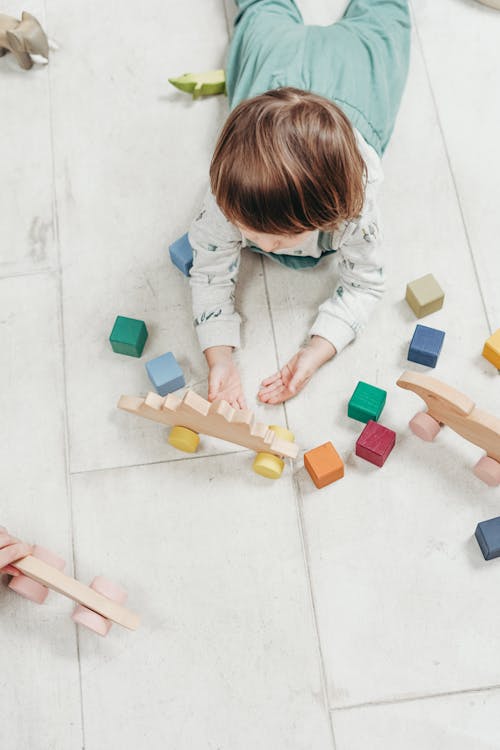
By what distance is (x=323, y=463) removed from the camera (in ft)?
3.62

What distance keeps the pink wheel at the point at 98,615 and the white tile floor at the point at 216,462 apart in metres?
0.03

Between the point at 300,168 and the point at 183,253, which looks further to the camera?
the point at 183,253

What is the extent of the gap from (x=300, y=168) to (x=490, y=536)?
55 centimetres

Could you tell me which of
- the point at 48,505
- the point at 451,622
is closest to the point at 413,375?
the point at 451,622

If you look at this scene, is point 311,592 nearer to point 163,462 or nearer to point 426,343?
→ point 163,462

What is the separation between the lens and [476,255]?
128 cm

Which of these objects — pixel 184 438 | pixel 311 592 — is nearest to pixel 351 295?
pixel 184 438

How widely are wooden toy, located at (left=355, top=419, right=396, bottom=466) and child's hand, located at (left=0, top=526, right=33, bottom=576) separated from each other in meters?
0.46

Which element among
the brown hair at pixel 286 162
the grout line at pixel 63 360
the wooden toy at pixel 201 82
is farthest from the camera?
the wooden toy at pixel 201 82

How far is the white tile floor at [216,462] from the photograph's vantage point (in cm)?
105

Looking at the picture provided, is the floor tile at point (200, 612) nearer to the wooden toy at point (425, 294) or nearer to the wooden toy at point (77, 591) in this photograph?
the wooden toy at point (77, 591)

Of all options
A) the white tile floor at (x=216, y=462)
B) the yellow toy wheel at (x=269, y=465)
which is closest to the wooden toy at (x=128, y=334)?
the white tile floor at (x=216, y=462)

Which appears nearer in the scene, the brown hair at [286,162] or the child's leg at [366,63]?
the brown hair at [286,162]

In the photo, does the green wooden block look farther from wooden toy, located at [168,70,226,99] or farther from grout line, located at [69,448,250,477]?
wooden toy, located at [168,70,226,99]
